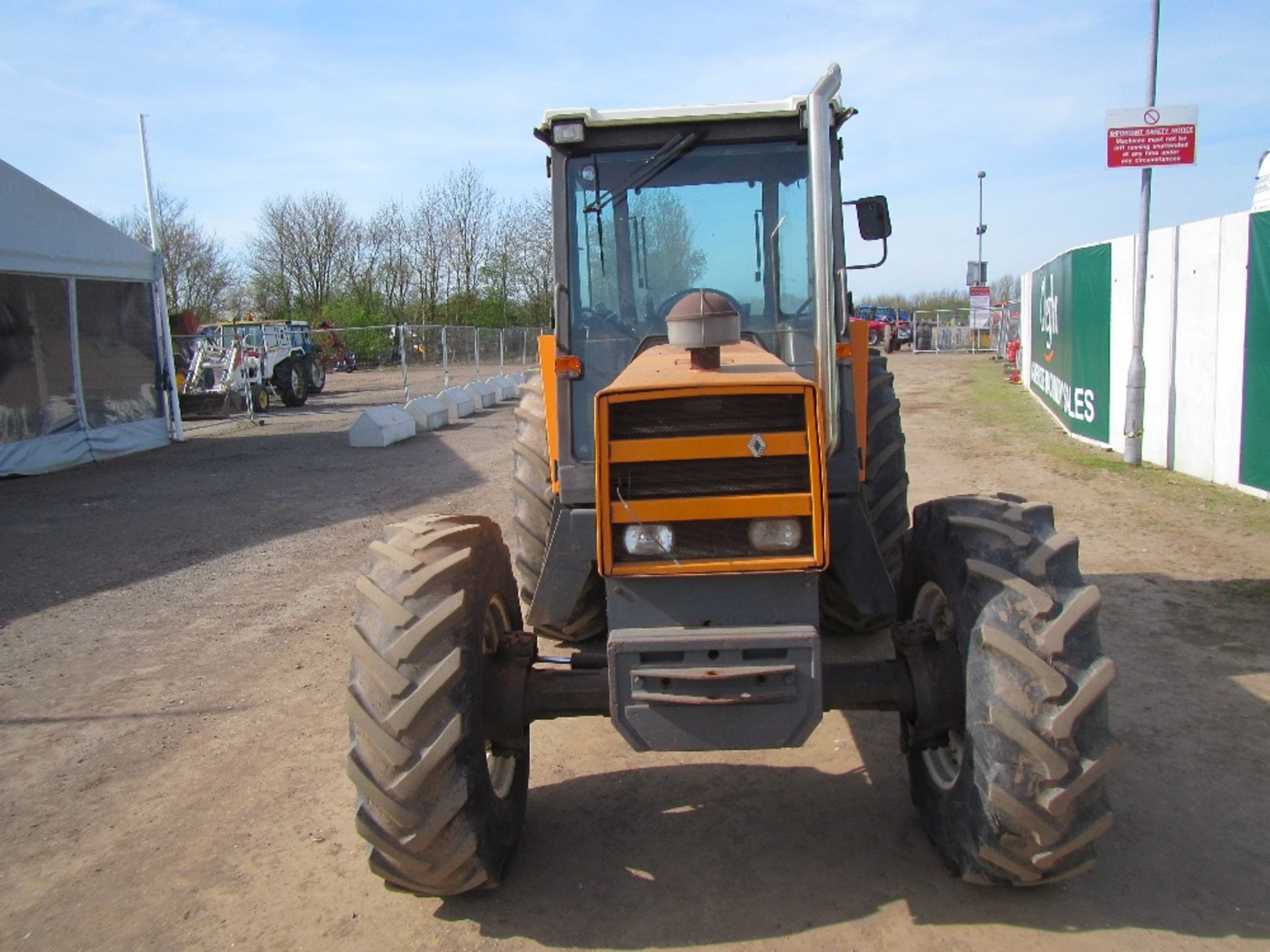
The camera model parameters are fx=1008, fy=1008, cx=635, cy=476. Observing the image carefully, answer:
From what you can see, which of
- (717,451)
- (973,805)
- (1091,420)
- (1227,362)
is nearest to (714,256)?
(717,451)

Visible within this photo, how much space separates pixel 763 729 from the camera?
3.28 meters

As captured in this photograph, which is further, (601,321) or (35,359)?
(35,359)

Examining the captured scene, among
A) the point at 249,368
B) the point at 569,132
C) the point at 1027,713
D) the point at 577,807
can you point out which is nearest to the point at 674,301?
the point at 569,132

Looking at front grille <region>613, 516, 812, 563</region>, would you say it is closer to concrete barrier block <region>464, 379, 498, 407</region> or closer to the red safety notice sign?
the red safety notice sign

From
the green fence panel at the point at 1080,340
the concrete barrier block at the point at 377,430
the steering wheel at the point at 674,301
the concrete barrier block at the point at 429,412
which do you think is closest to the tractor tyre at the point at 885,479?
the steering wheel at the point at 674,301

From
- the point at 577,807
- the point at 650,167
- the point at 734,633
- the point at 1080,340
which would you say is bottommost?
the point at 577,807

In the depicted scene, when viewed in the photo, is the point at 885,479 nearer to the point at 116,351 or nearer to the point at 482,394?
the point at 116,351

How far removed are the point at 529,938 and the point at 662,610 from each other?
1189mm

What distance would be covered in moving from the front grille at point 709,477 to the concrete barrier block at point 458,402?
17462mm

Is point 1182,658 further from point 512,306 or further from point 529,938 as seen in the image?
point 512,306

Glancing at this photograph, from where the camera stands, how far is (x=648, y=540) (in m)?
3.42

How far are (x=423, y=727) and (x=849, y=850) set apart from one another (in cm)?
172

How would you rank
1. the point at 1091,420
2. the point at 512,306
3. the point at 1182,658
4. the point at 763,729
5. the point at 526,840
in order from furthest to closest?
the point at 512,306 < the point at 1091,420 < the point at 1182,658 < the point at 526,840 < the point at 763,729

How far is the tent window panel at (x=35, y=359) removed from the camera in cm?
1438
